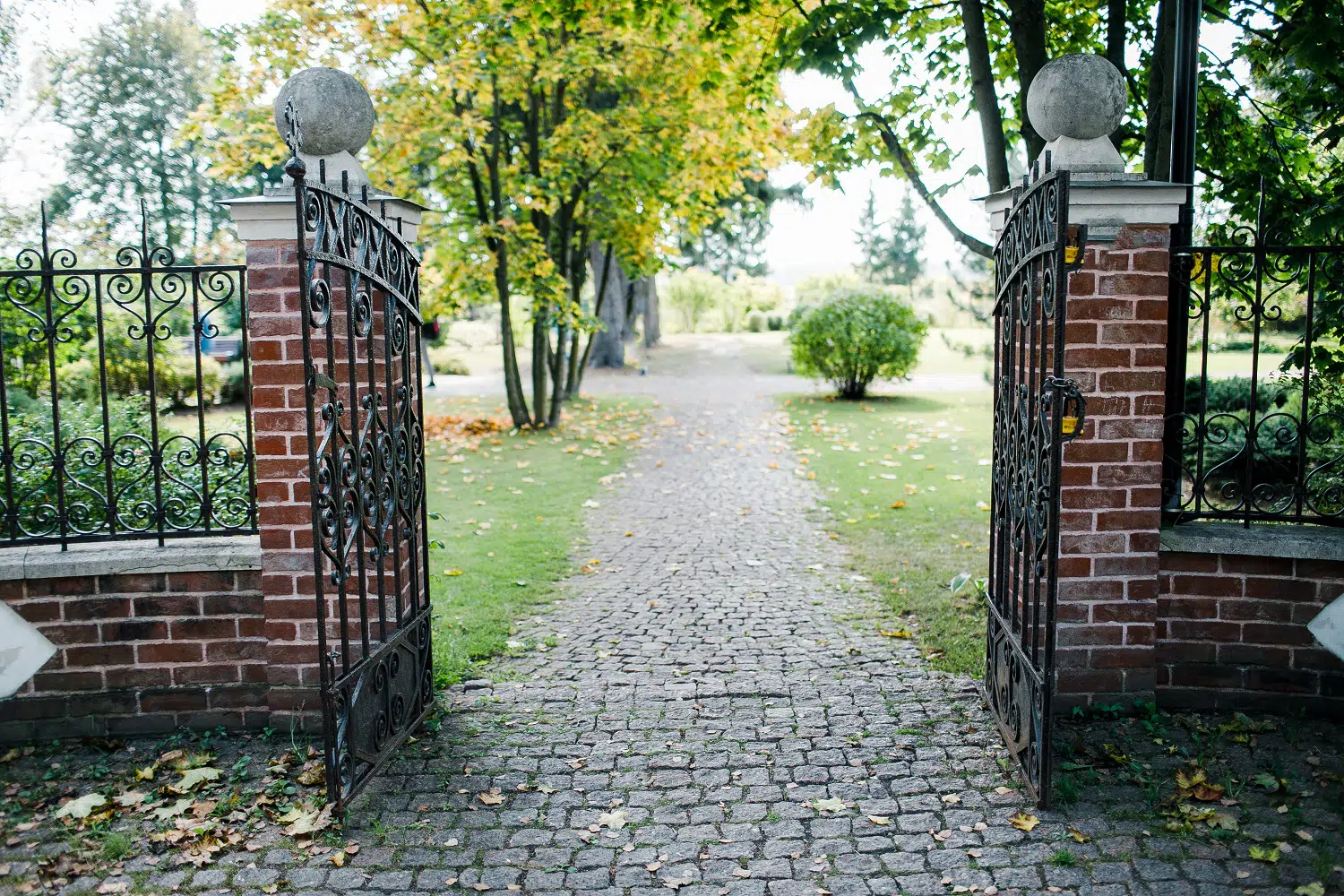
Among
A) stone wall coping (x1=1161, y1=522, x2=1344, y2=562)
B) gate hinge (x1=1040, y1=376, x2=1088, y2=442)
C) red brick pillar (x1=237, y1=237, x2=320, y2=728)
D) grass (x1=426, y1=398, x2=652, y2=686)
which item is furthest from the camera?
grass (x1=426, y1=398, x2=652, y2=686)

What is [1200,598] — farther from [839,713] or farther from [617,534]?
[617,534]

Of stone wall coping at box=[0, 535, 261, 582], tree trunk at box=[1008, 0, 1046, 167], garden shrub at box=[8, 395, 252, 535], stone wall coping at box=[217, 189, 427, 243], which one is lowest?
stone wall coping at box=[0, 535, 261, 582]

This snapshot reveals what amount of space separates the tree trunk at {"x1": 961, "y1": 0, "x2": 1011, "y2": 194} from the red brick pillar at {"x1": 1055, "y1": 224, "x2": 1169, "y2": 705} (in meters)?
2.27

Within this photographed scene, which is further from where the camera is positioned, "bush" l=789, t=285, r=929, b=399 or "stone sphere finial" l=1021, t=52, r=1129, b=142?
"bush" l=789, t=285, r=929, b=399

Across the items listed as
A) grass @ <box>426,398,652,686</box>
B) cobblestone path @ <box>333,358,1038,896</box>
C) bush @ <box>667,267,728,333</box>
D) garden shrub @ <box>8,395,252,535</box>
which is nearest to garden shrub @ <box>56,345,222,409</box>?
grass @ <box>426,398,652,686</box>

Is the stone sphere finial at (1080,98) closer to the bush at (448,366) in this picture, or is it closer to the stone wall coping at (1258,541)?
the stone wall coping at (1258,541)

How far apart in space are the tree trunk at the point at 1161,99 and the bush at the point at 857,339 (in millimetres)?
11365

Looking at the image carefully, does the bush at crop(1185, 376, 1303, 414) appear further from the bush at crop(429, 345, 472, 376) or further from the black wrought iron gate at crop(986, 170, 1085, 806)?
the bush at crop(429, 345, 472, 376)

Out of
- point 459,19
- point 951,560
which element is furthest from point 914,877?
point 459,19

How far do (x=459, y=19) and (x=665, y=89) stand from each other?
3444 mm

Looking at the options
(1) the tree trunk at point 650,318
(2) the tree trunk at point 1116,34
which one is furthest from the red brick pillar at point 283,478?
(1) the tree trunk at point 650,318

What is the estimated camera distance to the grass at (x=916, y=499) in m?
5.68

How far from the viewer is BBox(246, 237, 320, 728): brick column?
3857mm

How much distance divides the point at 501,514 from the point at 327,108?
5267mm
